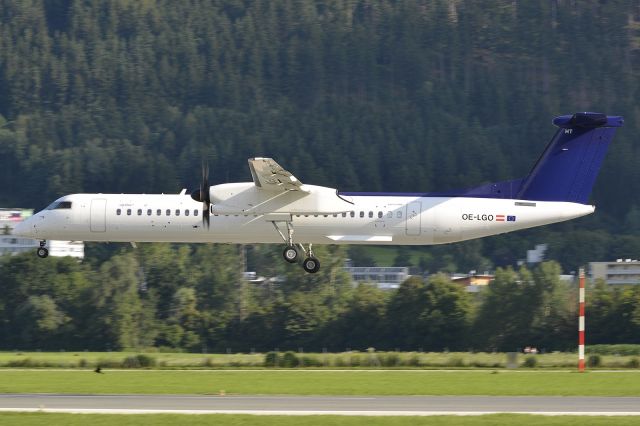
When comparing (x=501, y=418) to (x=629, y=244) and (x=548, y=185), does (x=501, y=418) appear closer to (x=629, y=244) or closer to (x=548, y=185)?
(x=548, y=185)

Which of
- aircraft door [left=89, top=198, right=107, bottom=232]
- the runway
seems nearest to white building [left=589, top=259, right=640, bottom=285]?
aircraft door [left=89, top=198, right=107, bottom=232]

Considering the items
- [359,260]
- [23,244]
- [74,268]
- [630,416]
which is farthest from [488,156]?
[630,416]

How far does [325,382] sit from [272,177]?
26.6ft

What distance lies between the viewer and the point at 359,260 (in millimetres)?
159375

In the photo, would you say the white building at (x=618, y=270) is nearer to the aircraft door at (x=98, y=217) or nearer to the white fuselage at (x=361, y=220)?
the white fuselage at (x=361, y=220)

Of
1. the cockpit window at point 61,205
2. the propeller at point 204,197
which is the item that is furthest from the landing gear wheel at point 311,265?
the cockpit window at point 61,205

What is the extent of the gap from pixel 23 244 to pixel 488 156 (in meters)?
81.5

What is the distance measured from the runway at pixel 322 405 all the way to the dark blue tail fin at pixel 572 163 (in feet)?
44.7

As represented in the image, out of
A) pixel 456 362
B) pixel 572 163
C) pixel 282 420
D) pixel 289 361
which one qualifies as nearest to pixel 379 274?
pixel 456 362

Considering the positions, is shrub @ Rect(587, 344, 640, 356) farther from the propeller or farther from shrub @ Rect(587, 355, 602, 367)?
the propeller

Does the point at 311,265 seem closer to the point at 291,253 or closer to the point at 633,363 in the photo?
the point at 291,253

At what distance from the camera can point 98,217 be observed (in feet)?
146

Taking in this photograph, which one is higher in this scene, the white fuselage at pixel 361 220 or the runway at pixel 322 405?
the white fuselage at pixel 361 220

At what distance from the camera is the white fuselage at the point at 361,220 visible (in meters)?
43.8
